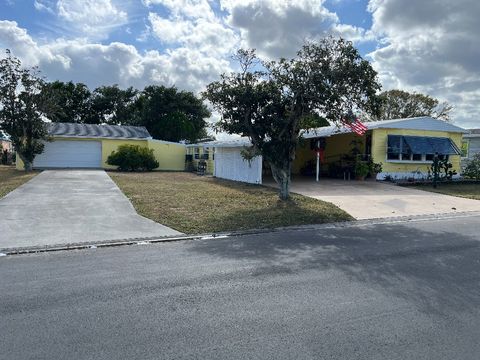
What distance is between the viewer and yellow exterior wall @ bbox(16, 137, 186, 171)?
3125cm

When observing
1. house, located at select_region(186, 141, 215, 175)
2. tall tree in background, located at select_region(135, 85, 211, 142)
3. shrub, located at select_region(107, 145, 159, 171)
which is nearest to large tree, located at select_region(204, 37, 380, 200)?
house, located at select_region(186, 141, 215, 175)

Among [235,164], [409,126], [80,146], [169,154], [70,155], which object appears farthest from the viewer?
[169,154]

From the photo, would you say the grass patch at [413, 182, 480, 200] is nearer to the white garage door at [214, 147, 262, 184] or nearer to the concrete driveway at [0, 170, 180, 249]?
the white garage door at [214, 147, 262, 184]

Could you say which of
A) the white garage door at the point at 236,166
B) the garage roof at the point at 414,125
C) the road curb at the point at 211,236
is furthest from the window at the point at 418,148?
the road curb at the point at 211,236

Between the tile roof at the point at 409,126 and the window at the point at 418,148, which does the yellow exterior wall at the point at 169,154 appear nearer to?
the tile roof at the point at 409,126

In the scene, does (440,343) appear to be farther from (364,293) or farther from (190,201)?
(190,201)

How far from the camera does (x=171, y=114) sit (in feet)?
136

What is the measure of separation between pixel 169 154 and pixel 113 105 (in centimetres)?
1835

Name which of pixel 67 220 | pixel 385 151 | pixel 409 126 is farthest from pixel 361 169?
pixel 67 220

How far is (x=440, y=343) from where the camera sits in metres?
3.49

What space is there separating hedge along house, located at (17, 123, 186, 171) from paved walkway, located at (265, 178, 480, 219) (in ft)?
55.6

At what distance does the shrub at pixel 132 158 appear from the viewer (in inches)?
1125

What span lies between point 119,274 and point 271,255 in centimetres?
239

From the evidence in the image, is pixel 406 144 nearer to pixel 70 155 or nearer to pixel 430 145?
pixel 430 145
